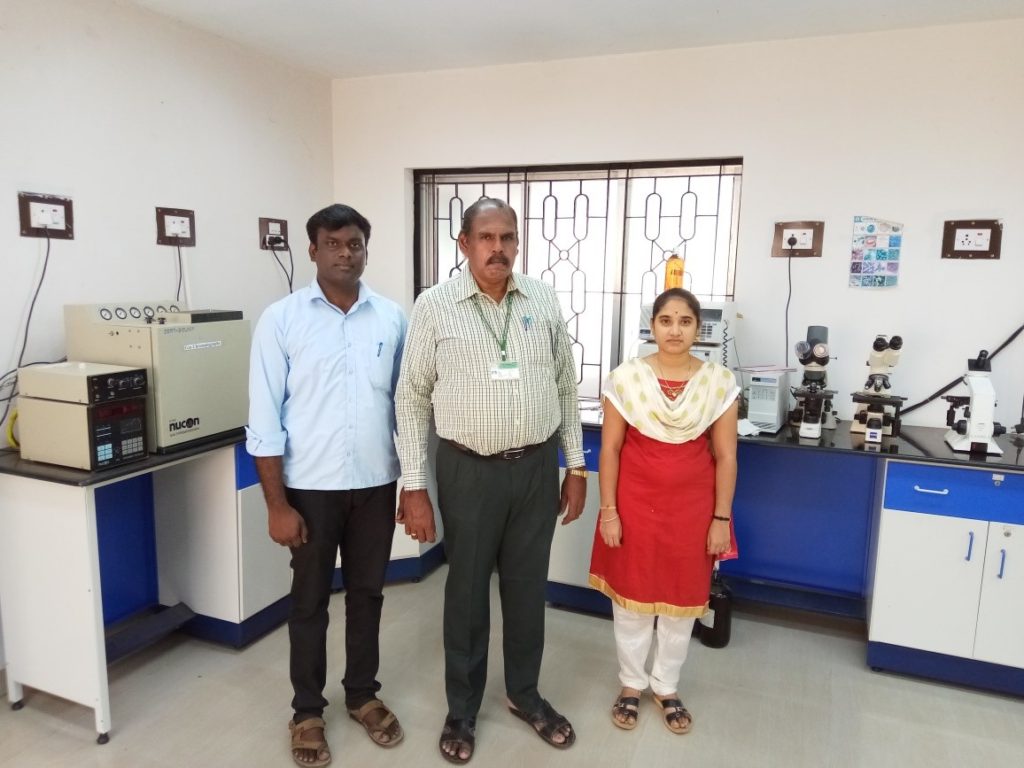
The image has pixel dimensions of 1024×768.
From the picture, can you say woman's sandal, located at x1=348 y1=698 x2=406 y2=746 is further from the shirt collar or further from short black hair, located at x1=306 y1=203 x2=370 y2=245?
short black hair, located at x1=306 y1=203 x2=370 y2=245

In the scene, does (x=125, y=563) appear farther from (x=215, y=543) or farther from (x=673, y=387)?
(x=673, y=387)

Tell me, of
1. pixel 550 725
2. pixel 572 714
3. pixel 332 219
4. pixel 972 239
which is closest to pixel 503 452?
pixel 332 219

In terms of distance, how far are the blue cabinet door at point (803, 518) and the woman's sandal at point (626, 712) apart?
107cm

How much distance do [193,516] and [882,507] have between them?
8.51 feet

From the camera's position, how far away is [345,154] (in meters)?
3.75

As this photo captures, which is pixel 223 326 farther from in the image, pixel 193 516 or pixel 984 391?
pixel 984 391

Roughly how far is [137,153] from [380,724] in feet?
7.52

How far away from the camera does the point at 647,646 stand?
2.31 metres

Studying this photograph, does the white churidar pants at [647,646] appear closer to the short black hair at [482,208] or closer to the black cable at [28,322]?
the short black hair at [482,208]

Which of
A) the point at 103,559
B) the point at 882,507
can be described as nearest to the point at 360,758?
the point at 103,559

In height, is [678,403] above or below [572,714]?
above

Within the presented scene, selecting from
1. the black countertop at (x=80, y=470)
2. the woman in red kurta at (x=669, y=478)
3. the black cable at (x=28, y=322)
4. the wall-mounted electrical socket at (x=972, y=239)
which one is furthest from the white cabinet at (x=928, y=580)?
the black cable at (x=28, y=322)

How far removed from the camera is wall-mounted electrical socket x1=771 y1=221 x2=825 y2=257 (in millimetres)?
2957

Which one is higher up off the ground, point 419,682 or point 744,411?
point 744,411
